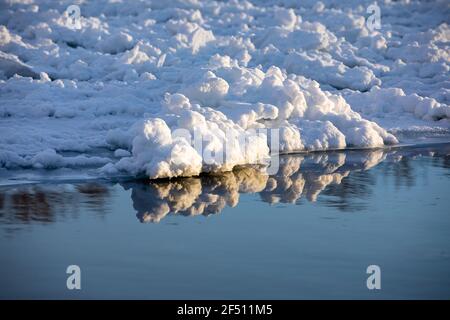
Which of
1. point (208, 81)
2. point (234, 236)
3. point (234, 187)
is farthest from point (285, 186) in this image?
point (208, 81)

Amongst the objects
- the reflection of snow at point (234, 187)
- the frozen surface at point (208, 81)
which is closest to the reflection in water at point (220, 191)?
the reflection of snow at point (234, 187)

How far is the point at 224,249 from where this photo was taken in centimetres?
689

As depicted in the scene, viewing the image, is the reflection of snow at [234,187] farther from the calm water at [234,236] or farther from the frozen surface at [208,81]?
the frozen surface at [208,81]

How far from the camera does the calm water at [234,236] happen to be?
19.9 feet

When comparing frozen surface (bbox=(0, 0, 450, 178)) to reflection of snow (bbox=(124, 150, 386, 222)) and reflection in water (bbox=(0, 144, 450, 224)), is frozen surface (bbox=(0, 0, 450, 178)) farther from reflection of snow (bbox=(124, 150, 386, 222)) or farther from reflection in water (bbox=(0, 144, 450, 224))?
reflection in water (bbox=(0, 144, 450, 224))

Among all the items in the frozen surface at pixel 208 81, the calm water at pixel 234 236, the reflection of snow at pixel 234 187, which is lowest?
the calm water at pixel 234 236

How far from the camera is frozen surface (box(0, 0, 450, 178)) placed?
9.90m

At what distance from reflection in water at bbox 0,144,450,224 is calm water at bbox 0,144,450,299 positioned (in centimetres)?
1

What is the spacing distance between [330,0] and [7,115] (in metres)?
12.1

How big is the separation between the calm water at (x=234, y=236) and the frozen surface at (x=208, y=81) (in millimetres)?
840
